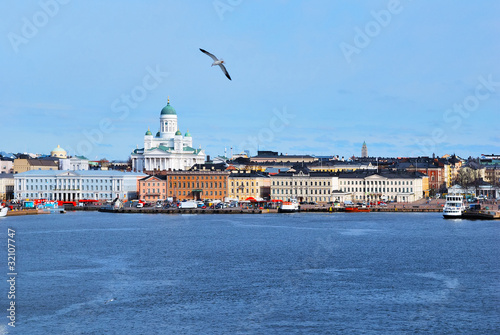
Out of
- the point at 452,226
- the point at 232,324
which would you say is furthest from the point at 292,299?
the point at 452,226

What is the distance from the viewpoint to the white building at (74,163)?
105250mm

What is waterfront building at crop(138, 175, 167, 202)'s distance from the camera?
8119 cm

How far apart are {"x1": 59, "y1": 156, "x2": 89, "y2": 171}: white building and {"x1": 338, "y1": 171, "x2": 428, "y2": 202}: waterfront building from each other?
37.9 m

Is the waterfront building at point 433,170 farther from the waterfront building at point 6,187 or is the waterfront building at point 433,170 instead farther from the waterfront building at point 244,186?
the waterfront building at point 6,187

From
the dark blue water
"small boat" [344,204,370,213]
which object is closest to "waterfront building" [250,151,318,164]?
"small boat" [344,204,370,213]

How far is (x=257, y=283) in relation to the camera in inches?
989

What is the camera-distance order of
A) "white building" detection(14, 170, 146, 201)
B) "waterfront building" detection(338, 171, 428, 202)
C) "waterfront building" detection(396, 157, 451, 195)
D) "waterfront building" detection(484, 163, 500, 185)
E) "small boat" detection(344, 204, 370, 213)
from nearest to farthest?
"small boat" detection(344, 204, 370, 213)
"waterfront building" detection(338, 171, 428, 202)
"white building" detection(14, 170, 146, 201)
"waterfront building" detection(396, 157, 451, 195)
"waterfront building" detection(484, 163, 500, 185)

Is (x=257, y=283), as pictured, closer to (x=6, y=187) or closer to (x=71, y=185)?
(x=71, y=185)

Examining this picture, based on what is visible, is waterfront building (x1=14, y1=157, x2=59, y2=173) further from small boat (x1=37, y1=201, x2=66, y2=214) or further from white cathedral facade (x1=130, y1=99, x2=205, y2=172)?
small boat (x1=37, y1=201, x2=66, y2=214)

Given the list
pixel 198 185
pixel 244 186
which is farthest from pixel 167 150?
pixel 244 186

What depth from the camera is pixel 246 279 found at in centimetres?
2588

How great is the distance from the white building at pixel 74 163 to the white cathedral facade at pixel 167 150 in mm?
7101

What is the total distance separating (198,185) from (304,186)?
31.5 feet

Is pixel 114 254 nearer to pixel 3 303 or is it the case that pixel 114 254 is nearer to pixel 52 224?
pixel 3 303
